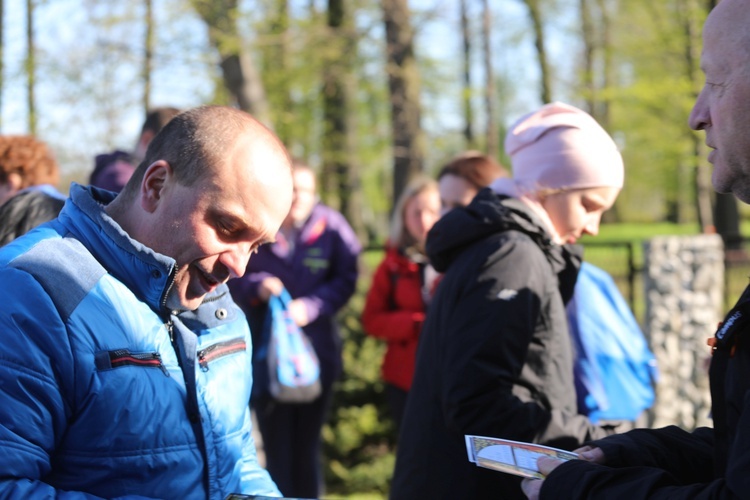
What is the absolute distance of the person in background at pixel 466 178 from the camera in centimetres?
439

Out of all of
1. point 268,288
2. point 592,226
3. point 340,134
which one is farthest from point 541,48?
point 592,226

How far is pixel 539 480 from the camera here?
1826mm

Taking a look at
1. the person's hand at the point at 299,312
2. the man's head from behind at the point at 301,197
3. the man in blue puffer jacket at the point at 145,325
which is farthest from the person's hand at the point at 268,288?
the man in blue puffer jacket at the point at 145,325

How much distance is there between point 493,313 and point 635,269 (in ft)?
19.5

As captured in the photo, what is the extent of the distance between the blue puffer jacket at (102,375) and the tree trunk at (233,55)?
26.0ft

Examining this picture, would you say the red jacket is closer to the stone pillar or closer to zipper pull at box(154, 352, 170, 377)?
the stone pillar

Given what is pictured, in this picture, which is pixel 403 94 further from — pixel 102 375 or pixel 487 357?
pixel 102 375

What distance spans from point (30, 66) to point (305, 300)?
948 centimetres

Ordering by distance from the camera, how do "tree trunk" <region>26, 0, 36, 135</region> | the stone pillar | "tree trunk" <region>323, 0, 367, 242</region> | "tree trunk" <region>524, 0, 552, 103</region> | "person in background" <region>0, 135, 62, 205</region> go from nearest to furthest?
1. "person in background" <region>0, 135, 62, 205</region>
2. the stone pillar
3. "tree trunk" <region>323, 0, 367, 242</region>
4. "tree trunk" <region>26, 0, 36, 135</region>
5. "tree trunk" <region>524, 0, 552, 103</region>

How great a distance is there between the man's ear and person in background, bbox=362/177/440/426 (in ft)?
10.3

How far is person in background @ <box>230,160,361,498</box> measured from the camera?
5148 millimetres

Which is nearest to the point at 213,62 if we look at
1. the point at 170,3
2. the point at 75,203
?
the point at 170,3

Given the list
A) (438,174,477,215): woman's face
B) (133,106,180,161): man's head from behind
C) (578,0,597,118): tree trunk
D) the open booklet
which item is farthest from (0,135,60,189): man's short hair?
(578,0,597,118): tree trunk

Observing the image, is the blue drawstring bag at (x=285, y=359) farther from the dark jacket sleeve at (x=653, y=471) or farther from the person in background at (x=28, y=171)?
the dark jacket sleeve at (x=653, y=471)
